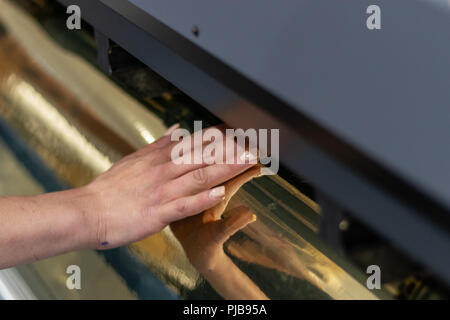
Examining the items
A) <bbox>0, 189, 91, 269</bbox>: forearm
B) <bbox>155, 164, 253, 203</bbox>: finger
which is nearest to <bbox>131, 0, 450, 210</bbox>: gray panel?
<bbox>155, 164, 253, 203</bbox>: finger

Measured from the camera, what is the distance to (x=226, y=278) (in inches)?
27.2

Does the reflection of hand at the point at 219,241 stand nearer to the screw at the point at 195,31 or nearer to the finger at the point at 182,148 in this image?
the finger at the point at 182,148

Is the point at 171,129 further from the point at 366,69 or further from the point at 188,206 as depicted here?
the point at 366,69

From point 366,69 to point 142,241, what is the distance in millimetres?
403

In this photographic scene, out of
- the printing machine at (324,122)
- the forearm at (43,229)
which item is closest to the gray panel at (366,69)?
the printing machine at (324,122)

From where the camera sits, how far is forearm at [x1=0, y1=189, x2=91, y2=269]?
0.78m

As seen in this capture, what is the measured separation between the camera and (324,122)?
53cm

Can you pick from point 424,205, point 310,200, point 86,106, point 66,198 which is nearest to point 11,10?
point 86,106

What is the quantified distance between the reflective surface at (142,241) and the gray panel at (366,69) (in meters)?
0.22
